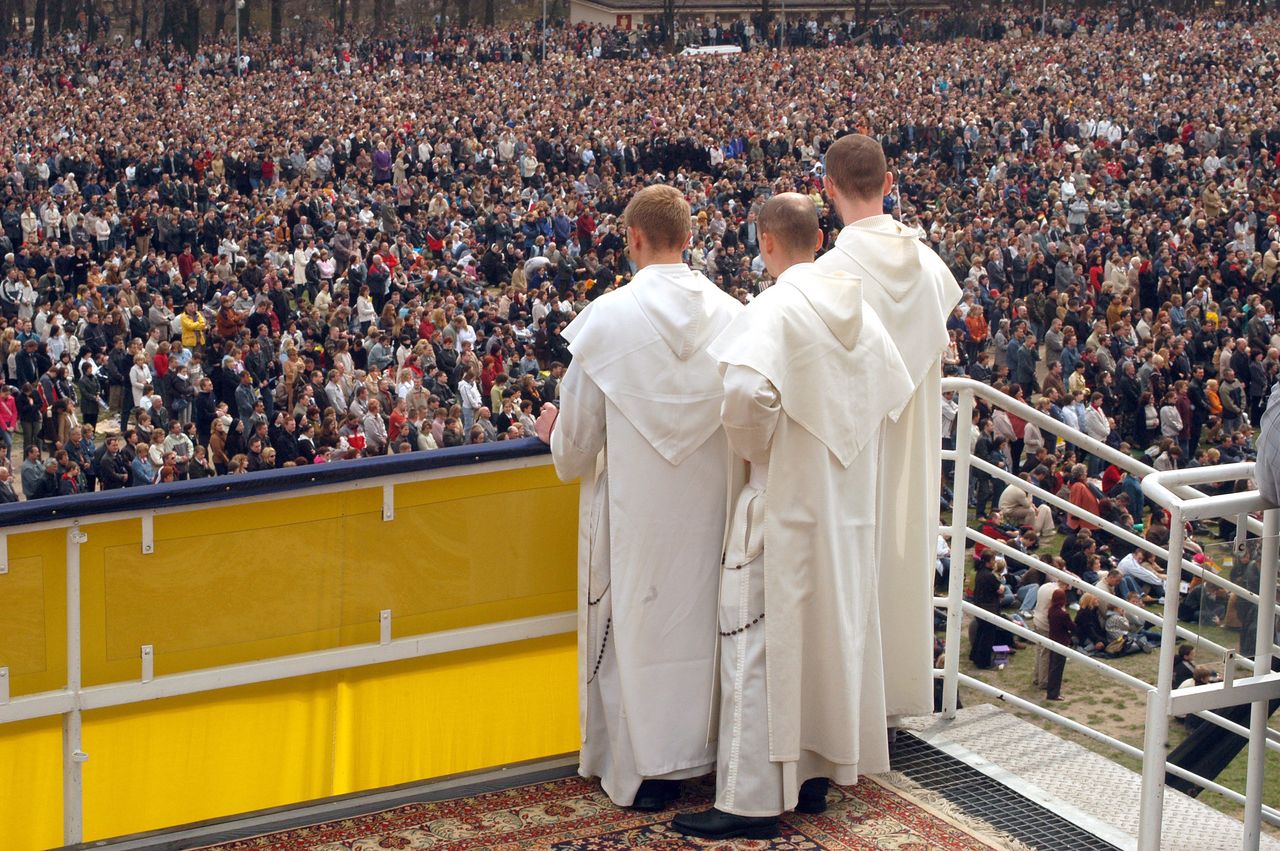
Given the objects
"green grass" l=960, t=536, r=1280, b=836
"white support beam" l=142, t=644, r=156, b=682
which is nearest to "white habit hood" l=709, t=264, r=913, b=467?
"white support beam" l=142, t=644, r=156, b=682

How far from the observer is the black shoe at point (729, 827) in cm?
386

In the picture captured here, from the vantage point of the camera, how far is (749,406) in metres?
3.70

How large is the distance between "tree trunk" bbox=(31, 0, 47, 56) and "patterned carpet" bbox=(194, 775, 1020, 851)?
52055mm

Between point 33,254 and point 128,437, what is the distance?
934cm

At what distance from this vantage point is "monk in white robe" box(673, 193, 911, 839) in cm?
383

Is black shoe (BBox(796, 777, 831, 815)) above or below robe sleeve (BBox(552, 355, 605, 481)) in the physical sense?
below

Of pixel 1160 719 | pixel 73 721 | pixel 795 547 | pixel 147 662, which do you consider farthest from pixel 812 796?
pixel 73 721

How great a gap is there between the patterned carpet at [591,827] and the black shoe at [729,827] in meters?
0.02

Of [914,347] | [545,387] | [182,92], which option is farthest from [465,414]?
[182,92]

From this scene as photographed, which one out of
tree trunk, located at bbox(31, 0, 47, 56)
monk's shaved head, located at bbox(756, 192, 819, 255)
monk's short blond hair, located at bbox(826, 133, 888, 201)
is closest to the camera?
monk's shaved head, located at bbox(756, 192, 819, 255)

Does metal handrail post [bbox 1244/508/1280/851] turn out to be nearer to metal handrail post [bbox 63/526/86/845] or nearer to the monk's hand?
the monk's hand

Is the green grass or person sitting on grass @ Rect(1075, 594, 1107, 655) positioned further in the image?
person sitting on grass @ Rect(1075, 594, 1107, 655)

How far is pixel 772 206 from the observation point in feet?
12.8

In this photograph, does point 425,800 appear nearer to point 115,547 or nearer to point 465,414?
point 115,547
